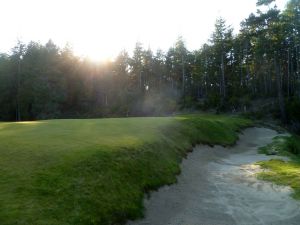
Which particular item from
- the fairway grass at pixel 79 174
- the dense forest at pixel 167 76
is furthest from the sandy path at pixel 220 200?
the dense forest at pixel 167 76

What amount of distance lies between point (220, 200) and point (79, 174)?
7004mm

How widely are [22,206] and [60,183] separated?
2024 mm

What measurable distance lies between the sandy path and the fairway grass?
834 millimetres

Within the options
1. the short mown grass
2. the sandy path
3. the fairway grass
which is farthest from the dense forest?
the fairway grass

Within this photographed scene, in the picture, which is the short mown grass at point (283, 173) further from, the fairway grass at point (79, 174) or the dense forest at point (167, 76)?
the dense forest at point (167, 76)

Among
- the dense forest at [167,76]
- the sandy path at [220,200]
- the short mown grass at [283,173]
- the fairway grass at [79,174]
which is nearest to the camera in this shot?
the fairway grass at [79,174]

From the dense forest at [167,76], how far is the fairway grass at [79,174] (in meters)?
42.6

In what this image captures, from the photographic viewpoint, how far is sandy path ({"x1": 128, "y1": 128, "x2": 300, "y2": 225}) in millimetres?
12961

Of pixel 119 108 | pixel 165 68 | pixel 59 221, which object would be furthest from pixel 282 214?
pixel 165 68

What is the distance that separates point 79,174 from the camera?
13.5 metres

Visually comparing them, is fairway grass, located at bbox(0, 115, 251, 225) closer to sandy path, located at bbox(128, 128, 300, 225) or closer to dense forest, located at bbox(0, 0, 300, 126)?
sandy path, located at bbox(128, 128, 300, 225)

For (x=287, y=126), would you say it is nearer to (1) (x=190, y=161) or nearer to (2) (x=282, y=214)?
(1) (x=190, y=161)

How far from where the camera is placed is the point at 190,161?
916 inches

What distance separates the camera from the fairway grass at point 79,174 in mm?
10945
